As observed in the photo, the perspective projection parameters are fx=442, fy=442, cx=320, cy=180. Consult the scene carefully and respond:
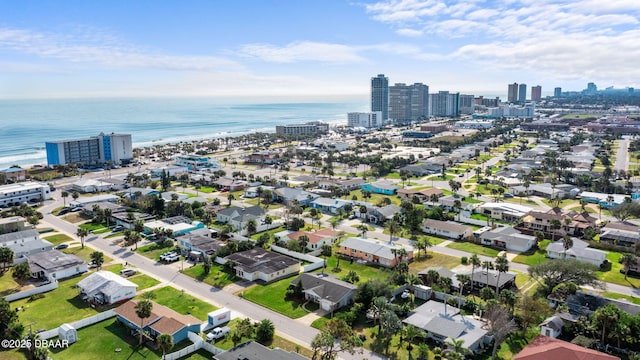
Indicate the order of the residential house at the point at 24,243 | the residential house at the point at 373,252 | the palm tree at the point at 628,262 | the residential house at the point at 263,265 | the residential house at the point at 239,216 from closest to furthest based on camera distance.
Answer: the palm tree at the point at 628,262 < the residential house at the point at 263,265 < the residential house at the point at 373,252 < the residential house at the point at 24,243 < the residential house at the point at 239,216

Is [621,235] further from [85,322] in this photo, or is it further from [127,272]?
[85,322]

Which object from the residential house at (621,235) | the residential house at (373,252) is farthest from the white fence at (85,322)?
the residential house at (621,235)

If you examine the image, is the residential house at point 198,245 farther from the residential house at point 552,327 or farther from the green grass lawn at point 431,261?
the residential house at point 552,327

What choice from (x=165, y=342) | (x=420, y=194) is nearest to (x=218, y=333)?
(x=165, y=342)

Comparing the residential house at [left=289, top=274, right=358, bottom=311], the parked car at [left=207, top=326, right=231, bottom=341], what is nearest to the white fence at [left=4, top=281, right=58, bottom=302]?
the parked car at [left=207, top=326, right=231, bottom=341]

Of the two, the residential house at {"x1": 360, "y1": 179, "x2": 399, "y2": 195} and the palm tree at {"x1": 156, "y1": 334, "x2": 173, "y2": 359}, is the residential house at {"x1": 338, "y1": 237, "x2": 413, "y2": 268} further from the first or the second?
the residential house at {"x1": 360, "y1": 179, "x2": 399, "y2": 195}

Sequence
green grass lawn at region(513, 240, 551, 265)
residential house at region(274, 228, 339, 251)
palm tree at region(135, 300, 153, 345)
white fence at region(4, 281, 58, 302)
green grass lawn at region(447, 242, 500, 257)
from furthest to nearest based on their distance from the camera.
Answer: residential house at region(274, 228, 339, 251), green grass lawn at region(447, 242, 500, 257), green grass lawn at region(513, 240, 551, 265), white fence at region(4, 281, 58, 302), palm tree at region(135, 300, 153, 345)
